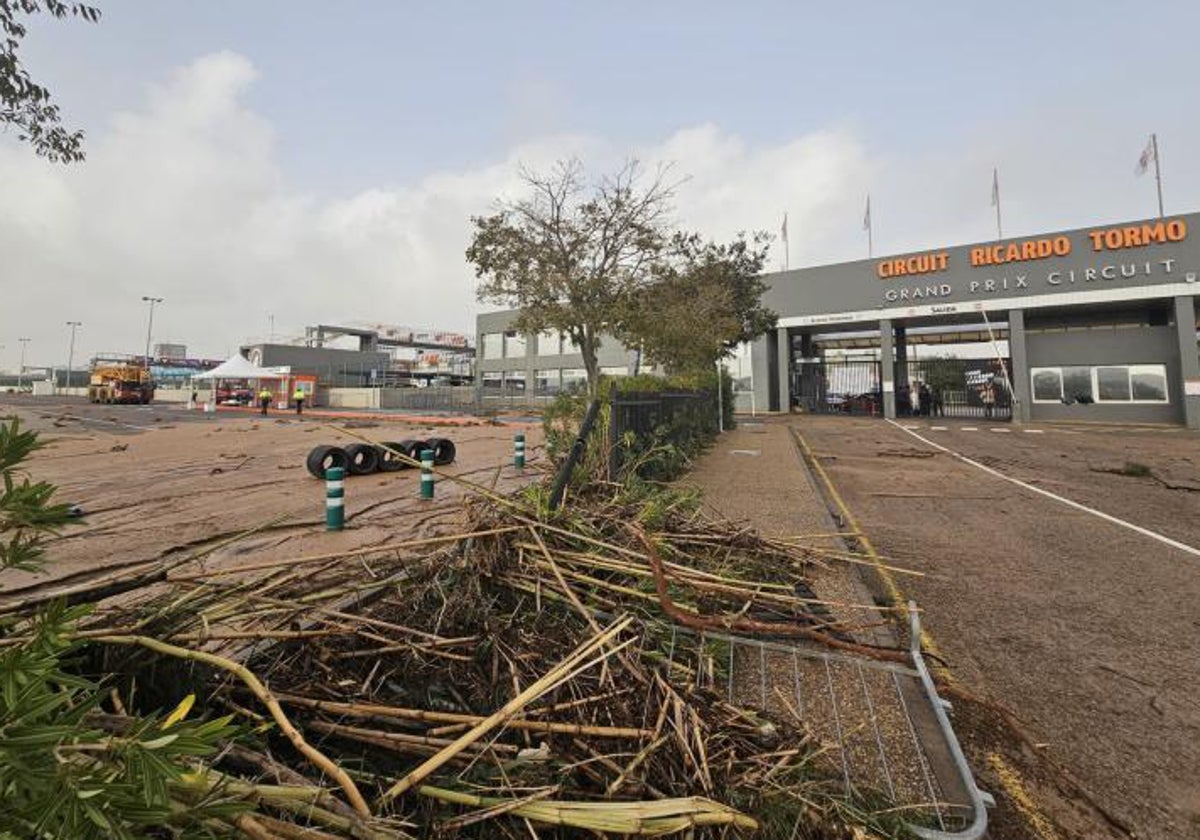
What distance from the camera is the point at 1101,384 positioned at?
25688 mm

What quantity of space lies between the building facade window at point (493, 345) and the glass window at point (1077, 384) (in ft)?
136

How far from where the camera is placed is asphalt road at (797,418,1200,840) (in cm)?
230

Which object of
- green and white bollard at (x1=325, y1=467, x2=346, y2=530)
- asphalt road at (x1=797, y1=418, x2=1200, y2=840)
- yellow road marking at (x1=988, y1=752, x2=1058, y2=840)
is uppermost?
green and white bollard at (x1=325, y1=467, x2=346, y2=530)

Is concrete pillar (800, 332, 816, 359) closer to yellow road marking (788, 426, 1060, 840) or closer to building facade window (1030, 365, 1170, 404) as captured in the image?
building facade window (1030, 365, 1170, 404)

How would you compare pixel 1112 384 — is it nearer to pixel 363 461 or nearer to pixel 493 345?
pixel 363 461

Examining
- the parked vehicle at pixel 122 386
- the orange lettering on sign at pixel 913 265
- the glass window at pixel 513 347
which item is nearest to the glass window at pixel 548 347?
the glass window at pixel 513 347

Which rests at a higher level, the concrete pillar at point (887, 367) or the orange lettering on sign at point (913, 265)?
the orange lettering on sign at point (913, 265)

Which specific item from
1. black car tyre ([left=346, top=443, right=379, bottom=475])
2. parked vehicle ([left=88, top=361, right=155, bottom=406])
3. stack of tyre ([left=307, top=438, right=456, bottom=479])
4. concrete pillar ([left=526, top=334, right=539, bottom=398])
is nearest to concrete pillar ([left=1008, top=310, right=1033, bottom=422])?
stack of tyre ([left=307, top=438, right=456, bottom=479])

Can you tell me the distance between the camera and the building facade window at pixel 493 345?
171 feet

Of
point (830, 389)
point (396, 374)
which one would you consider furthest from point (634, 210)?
point (396, 374)

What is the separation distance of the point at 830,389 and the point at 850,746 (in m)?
36.2

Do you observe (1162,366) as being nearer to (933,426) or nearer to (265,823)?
(933,426)

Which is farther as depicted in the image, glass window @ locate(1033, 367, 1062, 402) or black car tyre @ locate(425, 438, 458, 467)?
glass window @ locate(1033, 367, 1062, 402)

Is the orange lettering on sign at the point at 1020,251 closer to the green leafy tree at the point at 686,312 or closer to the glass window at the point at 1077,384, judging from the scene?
the glass window at the point at 1077,384
